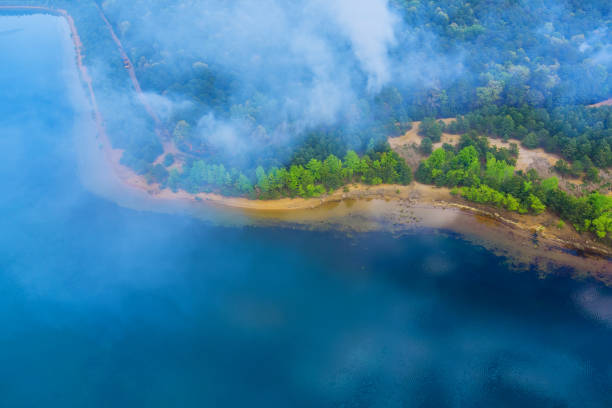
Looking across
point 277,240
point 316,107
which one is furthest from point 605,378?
point 316,107

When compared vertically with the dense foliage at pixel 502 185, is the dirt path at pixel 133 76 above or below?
above

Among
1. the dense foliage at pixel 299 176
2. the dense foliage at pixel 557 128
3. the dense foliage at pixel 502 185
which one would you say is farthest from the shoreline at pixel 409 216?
the dense foliage at pixel 557 128

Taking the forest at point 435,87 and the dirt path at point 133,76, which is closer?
the forest at point 435,87

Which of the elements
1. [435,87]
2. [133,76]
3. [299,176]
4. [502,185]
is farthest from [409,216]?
[133,76]

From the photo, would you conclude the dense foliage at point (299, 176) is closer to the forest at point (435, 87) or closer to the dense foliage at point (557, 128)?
the forest at point (435, 87)

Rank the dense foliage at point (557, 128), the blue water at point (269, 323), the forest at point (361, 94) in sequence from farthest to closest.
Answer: the forest at point (361, 94) → the dense foliage at point (557, 128) → the blue water at point (269, 323)
